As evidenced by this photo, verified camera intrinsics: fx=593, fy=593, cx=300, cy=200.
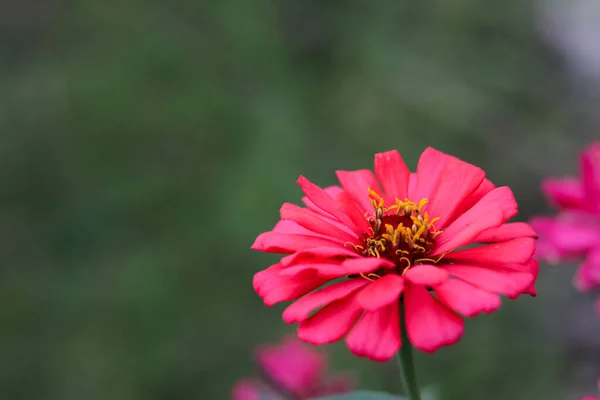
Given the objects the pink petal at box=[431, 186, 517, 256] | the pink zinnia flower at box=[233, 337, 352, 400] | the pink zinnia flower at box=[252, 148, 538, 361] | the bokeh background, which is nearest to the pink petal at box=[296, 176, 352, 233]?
the pink zinnia flower at box=[252, 148, 538, 361]

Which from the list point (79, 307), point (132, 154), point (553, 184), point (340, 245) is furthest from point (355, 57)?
point (340, 245)

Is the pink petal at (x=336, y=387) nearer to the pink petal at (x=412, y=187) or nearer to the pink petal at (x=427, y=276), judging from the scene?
the pink petal at (x=412, y=187)

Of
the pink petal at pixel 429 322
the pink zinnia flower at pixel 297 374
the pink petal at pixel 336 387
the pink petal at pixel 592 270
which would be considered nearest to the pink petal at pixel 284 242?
the pink petal at pixel 429 322

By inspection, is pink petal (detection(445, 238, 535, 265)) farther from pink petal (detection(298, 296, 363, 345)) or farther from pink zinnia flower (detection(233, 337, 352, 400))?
pink zinnia flower (detection(233, 337, 352, 400))

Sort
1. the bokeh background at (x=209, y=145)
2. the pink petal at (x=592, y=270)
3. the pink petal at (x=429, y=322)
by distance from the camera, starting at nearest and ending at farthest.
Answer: the pink petal at (x=429, y=322), the pink petal at (x=592, y=270), the bokeh background at (x=209, y=145)

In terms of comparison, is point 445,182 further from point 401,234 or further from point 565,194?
point 565,194

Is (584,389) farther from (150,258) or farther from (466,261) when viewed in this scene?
(150,258)
